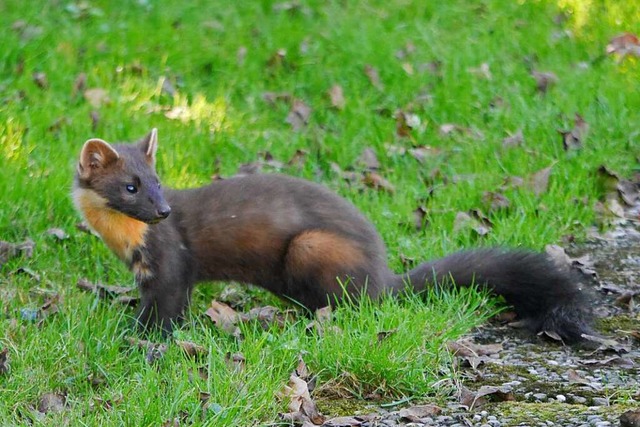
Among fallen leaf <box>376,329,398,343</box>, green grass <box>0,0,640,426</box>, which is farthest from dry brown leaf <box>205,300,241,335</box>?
fallen leaf <box>376,329,398,343</box>

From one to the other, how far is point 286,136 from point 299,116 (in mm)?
366

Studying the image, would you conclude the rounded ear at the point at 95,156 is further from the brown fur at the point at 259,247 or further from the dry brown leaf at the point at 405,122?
the dry brown leaf at the point at 405,122

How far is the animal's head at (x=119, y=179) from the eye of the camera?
5.05m

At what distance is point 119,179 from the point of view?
515 centimetres

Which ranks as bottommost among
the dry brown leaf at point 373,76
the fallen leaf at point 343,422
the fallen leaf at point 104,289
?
the fallen leaf at point 104,289

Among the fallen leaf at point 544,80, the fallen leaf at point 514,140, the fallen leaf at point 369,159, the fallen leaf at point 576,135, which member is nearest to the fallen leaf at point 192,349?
the fallen leaf at point 369,159

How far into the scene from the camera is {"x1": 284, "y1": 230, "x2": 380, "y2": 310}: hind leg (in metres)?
5.00

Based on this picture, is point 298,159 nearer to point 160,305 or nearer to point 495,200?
point 495,200

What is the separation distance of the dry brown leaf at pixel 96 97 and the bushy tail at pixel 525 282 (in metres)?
3.18

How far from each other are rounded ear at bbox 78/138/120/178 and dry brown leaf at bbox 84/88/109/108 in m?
2.36

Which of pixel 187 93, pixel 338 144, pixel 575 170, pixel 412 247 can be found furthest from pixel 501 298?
pixel 187 93

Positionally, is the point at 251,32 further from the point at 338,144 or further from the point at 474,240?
the point at 474,240

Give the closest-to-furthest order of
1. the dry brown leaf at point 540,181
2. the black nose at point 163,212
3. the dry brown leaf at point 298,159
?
the black nose at point 163,212 < the dry brown leaf at point 540,181 < the dry brown leaf at point 298,159

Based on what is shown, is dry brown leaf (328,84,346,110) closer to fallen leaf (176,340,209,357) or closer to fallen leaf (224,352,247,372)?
fallen leaf (176,340,209,357)
